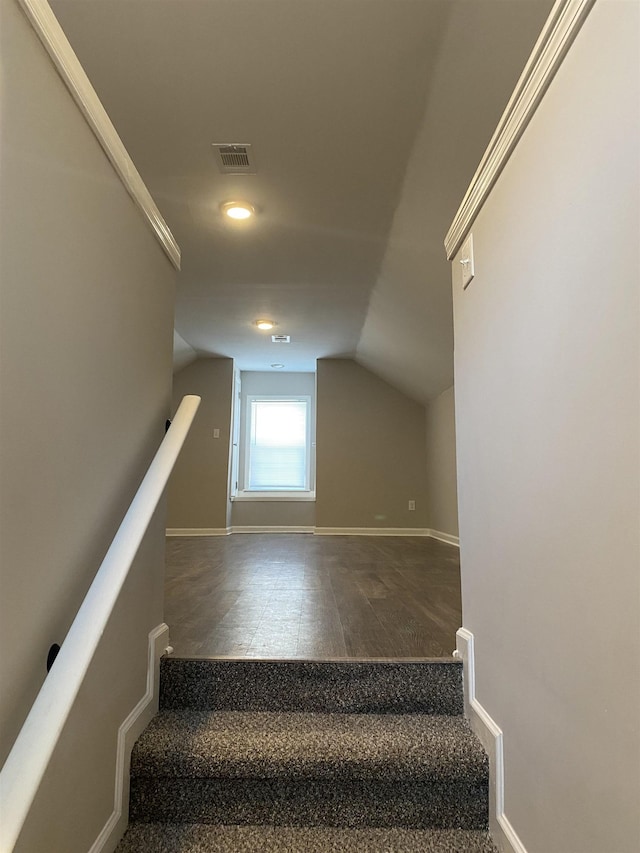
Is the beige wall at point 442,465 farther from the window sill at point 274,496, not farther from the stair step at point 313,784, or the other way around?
the stair step at point 313,784

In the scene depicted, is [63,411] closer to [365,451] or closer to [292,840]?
[292,840]

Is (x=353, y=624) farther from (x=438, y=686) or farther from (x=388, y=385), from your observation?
(x=388, y=385)

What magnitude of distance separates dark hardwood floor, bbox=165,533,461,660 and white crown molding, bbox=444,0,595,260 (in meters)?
1.53

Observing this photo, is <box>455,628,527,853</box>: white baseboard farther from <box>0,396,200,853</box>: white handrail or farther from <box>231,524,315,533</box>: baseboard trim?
<box>231,524,315,533</box>: baseboard trim

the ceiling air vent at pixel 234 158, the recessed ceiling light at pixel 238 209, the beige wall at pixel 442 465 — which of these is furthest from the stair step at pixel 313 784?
the beige wall at pixel 442 465

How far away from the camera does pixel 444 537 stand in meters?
5.45

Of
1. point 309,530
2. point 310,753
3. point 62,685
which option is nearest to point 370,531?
point 309,530

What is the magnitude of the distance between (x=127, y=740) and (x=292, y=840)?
19.8 inches

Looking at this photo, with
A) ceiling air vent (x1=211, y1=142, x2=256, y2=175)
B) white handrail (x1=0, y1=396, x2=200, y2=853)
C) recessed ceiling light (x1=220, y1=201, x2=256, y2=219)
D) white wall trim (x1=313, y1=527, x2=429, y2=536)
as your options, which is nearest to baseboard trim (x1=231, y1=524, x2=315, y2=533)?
white wall trim (x1=313, y1=527, x2=429, y2=536)

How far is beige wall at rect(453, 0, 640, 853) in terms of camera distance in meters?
0.79

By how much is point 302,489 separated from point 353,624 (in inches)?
174

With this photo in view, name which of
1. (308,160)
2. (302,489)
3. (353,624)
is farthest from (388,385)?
(353,624)

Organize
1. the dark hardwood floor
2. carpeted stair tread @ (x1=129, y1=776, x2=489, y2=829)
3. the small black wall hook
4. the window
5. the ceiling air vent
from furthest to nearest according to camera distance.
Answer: the window, the ceiling air vent, the dark hardwood floor, carpeted stair tread @ (x1=129, y1=776, x2=489, y2=829), the small black wall hook

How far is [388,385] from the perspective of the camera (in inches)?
248
